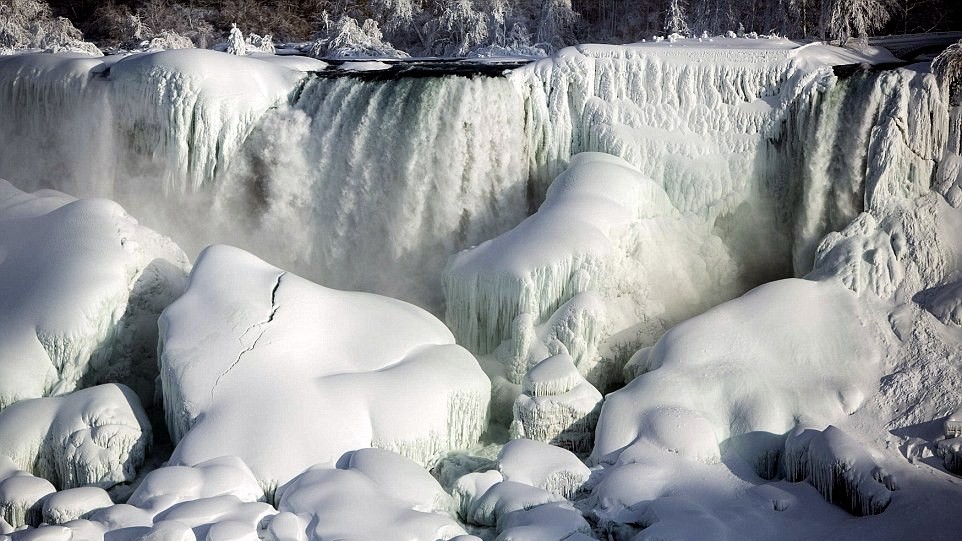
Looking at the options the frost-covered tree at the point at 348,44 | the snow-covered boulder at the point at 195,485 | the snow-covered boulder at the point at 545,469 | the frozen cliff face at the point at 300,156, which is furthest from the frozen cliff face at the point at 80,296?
the frost-covered tree at the point at 348,44

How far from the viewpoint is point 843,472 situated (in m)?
5.58

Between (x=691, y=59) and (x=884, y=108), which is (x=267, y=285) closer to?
(x=691, y=59)

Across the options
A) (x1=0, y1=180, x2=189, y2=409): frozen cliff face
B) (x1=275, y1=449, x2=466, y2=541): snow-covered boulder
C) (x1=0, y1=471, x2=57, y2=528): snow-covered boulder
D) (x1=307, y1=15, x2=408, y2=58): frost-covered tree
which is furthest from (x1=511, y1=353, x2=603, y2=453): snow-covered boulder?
(x1=307, y1=15, x2=408, y2=58): frost-covered tree

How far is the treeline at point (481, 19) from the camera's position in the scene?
1634cm

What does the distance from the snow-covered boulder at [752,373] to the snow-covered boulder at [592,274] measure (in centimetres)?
54

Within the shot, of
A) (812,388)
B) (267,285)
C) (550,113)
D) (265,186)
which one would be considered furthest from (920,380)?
(265,186)

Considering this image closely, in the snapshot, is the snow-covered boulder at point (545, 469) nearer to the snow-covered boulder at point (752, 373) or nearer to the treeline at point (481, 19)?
the snow-covered boulder at point (752, 373)

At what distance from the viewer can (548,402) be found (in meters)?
6.52

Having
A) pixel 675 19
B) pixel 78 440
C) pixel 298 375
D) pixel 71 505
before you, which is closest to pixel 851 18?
pixel 298 375

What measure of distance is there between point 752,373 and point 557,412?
1295 mm

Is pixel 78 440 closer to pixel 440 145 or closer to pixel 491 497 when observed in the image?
pixel 491 497

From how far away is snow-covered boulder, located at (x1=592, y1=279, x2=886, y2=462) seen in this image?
6215mm

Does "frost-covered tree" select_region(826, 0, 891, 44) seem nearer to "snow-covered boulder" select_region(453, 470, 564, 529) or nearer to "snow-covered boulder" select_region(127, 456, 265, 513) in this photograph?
"snow-covered boulder" select_region(453, 470, 564, 529)

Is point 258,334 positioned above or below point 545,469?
above
